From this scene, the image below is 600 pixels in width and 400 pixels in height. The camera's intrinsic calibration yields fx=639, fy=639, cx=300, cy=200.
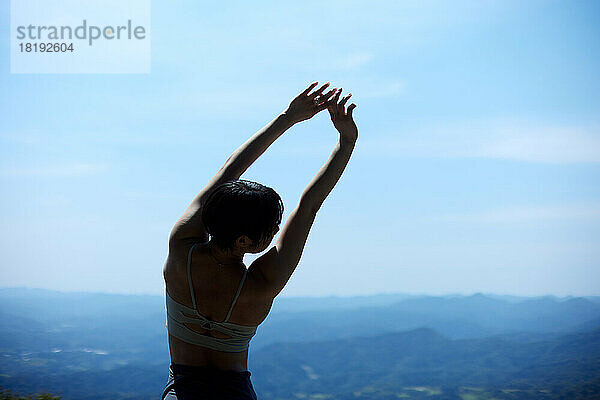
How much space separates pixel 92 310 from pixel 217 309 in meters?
80.1

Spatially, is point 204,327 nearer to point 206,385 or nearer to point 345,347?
point 206,385

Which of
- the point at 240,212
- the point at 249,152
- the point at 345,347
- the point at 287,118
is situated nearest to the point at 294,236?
the point at 240,212

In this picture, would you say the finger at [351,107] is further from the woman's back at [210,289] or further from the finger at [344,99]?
the woman's back at [210,289]

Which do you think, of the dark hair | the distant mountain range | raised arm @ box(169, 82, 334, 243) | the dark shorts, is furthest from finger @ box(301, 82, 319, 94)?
the distant mountain range

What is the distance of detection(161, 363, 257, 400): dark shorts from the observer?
126 centimetres

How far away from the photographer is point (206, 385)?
126 centimetres

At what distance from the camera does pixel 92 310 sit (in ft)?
250

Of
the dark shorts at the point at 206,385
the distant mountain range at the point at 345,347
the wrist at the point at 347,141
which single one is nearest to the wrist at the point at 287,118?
the wrist at the point at 347,141

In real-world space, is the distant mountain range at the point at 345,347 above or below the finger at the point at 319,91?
below

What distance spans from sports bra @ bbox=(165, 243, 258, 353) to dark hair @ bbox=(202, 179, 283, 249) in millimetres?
75

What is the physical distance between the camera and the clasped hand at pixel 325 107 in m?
1.42

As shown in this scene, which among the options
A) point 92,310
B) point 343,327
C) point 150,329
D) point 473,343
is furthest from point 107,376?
point 473,343

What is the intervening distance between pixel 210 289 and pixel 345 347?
75.0 meters

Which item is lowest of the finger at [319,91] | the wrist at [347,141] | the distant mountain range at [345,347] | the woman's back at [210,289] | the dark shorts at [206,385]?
the distant mountain range at [345,347]
